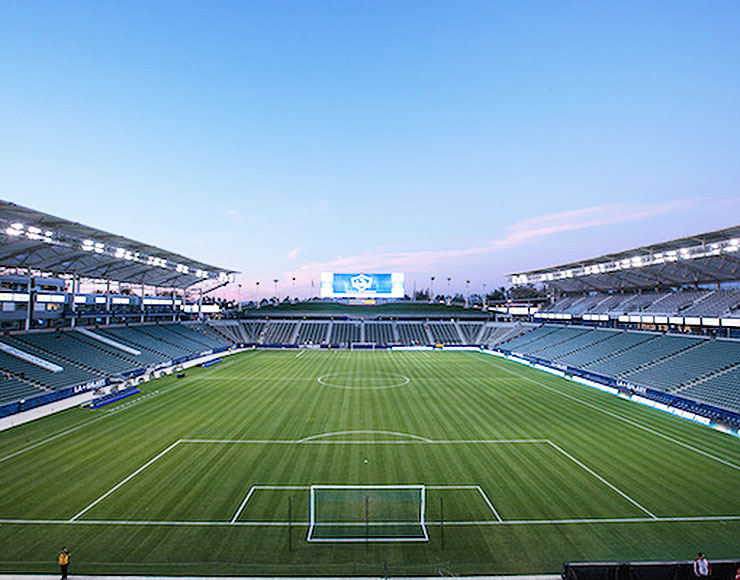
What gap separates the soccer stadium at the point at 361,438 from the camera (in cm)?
1133

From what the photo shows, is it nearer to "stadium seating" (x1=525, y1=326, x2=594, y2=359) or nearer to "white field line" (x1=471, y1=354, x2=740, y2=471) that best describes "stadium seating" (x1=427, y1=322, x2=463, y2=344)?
"stadium seating" (x1=525, y1=326, x2=594, y2=359)

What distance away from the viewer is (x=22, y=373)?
27.6 m

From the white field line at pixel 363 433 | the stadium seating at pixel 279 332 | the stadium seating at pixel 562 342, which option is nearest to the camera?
the white field line at pixel 363 433

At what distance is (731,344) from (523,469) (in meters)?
27.8

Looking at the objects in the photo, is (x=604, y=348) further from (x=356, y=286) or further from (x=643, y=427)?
(x=356, y=286)

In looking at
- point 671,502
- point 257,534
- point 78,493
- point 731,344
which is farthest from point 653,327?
point 78,493

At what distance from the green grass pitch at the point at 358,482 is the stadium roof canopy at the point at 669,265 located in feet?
56.5

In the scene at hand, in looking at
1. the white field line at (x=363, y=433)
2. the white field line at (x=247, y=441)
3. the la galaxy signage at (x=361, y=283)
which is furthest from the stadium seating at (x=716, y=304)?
the la galaxy signage at (x=361, y=283)

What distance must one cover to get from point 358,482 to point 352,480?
0.93 ft

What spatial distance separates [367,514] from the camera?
1188 centimetres

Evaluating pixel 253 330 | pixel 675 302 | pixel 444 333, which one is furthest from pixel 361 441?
pixel 253 330

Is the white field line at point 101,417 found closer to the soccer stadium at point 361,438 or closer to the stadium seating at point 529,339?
the soccer stadium at point 361,438

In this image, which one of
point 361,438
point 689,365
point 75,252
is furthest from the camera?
point 75,252

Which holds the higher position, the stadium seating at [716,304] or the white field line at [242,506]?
the stadium seating at [716,304]
